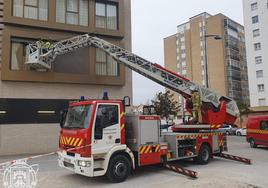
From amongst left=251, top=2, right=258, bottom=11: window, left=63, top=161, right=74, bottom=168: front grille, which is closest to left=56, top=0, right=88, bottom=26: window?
left=63, top=161, right=74, bottom=168: front grille

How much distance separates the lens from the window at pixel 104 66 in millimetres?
21031

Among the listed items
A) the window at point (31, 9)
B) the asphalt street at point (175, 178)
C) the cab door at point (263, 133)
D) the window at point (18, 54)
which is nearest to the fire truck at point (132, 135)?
Result: the asphalt street at point (175, 178)

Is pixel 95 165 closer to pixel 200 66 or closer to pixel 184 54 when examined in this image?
pixel 200 66

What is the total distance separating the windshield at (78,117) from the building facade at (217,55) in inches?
2416

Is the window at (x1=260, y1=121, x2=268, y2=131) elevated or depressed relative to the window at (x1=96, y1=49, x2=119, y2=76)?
depressed

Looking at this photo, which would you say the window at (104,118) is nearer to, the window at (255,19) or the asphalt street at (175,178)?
the asphalt street at (175,178)

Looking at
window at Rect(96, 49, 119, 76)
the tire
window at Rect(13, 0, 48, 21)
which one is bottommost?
the tire

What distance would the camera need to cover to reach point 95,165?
9.22m

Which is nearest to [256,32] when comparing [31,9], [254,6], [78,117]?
[254,6]

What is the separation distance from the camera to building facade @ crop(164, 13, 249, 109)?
239 feet

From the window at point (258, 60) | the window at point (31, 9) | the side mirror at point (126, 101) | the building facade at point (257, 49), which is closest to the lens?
the side mirror at point (126, 101)

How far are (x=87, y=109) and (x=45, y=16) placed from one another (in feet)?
40.8

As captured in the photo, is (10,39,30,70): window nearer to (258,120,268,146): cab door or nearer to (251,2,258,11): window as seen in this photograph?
(258,120,268,146): cab door

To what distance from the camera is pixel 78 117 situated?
381 inches
